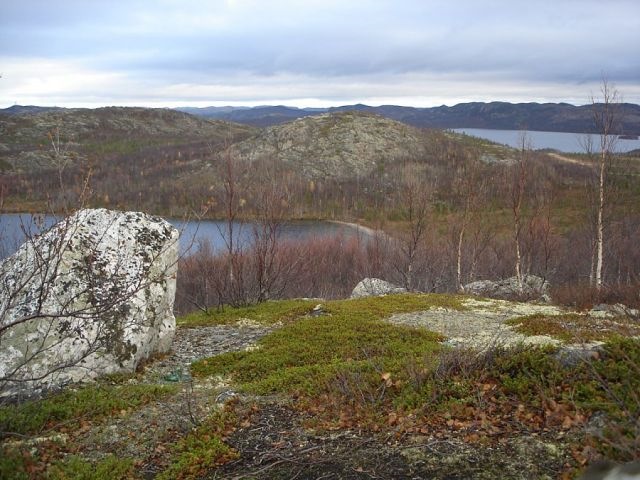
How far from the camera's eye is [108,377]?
1155 cm

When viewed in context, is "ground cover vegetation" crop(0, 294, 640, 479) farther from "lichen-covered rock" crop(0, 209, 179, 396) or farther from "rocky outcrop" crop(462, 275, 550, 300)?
"rocky outcrop" crop(462, 275, 550, 300)

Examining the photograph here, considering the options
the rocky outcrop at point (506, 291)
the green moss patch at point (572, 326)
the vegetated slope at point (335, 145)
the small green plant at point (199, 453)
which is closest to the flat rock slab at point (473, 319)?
the green moss patch at point (572, 326)

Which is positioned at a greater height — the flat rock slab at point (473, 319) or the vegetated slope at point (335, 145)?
the vegetated slope at point (335, 145)

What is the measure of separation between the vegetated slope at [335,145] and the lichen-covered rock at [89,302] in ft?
360

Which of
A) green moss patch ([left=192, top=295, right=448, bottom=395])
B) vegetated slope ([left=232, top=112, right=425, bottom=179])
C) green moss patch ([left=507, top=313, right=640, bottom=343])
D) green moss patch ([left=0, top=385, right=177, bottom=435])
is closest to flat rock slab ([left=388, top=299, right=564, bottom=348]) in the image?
green moss patch ([left=507, top=313, right=640, bottom=343])

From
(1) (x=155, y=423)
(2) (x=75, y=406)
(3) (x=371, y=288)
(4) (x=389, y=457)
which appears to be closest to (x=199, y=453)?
(1) (x=155, y=423)

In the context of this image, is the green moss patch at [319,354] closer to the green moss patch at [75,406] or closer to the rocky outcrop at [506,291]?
the green moss patch at [75,406]

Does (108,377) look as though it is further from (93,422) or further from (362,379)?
(362,379)

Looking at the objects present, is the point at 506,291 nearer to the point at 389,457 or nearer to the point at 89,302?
the point at 89,302

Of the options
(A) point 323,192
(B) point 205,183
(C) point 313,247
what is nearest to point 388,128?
(A) point 323,192

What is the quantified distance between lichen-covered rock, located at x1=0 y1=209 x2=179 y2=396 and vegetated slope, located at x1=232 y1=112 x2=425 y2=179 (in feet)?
360

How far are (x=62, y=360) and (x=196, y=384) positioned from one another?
9.91 feet

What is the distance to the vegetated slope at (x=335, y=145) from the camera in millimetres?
127875

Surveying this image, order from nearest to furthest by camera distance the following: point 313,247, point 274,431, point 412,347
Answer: point 274,431 → point 412,347 → point 313,247
